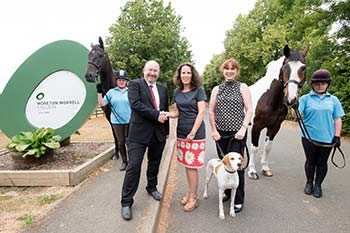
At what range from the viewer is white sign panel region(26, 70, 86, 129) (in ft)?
24.8

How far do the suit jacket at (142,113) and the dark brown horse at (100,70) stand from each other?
267 cm

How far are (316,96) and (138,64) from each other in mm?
20358

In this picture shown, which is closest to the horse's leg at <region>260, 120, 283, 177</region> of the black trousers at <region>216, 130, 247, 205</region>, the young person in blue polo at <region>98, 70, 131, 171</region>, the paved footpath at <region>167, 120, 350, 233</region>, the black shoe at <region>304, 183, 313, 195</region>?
the paved footpath at <region>167, 120, 350, 233</region>

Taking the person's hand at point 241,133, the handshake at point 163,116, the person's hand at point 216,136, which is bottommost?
the person's hand at point 216,136

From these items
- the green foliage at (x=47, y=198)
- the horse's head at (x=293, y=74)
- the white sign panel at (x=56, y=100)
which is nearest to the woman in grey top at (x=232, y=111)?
the horse's head at (x=293, y=74)

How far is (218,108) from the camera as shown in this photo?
14.8 ft

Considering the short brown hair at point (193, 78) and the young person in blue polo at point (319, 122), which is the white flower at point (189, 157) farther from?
the young person in blue polo at point (319, 122)

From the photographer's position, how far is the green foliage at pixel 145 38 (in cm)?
2481

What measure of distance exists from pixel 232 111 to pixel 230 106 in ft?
0.24

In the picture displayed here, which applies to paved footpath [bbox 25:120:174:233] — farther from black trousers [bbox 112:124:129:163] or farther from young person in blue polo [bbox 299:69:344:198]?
young person in blue polo [bbox 299:69:344:198]

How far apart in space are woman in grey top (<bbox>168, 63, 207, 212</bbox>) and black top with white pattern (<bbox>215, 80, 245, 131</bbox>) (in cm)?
26

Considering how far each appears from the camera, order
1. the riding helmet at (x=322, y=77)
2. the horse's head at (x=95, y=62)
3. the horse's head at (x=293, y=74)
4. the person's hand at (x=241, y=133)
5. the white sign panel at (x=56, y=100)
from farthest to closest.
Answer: the white sign panel at (x=56, y=100) → the horse's head at (x=95, y=62) → the horse's head at (x=293, y=74) → the riding helmet at (x=322, y=77) → the person's hand at (x=241, y=133)

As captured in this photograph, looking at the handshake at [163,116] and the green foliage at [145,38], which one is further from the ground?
the green foliage at [145,38]

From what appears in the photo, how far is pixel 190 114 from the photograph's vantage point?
A: 4.36 m
